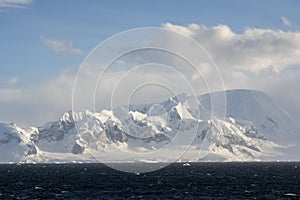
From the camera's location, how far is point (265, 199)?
443 feet

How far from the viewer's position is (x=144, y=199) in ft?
445

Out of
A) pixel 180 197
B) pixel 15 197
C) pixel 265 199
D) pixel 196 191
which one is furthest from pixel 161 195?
pixel 15 197

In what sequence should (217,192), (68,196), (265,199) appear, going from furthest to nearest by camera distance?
(217,192), (68,196), (265,199)

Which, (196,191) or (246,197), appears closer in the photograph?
(246,197)

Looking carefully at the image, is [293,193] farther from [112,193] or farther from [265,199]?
[112,193]

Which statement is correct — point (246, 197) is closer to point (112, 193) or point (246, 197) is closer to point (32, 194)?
point (112, 193)

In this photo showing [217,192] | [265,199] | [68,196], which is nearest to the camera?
[265,199]

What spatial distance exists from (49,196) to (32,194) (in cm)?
745

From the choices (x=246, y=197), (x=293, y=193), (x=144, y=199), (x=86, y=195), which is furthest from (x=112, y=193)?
(x=293, y=193)

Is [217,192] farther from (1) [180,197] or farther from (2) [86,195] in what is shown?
(2) [86,195]

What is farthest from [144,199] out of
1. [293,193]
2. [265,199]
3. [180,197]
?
[293,193]

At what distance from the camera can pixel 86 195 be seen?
147500mm

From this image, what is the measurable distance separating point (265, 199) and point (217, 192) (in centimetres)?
2466

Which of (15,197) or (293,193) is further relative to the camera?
(293,193)
